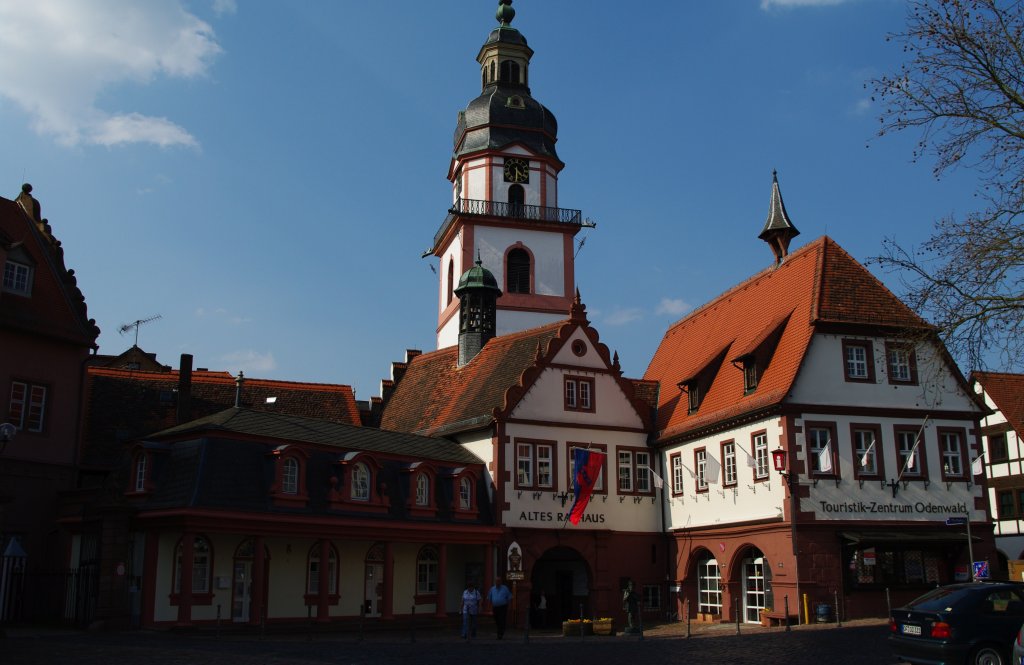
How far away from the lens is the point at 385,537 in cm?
3425

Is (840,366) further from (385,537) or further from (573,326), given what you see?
(385,537)

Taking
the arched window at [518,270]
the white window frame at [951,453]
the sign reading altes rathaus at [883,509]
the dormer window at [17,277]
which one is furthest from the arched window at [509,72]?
→ the sign reading altes rathaus at [883,509]

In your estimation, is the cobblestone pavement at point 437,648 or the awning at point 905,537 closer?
the cobblestone pavement at point 437,648

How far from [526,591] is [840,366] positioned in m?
13.0

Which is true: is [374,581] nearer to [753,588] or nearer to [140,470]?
[140,470]

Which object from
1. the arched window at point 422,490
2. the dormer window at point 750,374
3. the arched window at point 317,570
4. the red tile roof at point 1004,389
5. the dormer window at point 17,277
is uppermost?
the dormer window at point 17,277

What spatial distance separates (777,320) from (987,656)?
1951 centimetres

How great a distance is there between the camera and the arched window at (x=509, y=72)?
62.4m

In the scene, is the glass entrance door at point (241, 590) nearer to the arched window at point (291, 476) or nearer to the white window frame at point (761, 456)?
the arched window at point (291, 476)

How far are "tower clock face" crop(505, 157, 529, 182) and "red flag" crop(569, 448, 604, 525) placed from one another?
78.1 feet

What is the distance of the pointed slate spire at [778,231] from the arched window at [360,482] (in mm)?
20364

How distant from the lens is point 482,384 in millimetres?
42781

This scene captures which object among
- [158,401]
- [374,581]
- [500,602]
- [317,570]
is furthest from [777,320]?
[158,401]

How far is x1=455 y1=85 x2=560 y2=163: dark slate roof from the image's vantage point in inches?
2335
